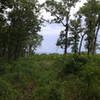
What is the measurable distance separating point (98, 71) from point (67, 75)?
291cm

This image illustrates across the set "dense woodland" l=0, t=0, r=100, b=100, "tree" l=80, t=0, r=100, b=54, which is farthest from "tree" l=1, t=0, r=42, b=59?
"tree" l=80, t=0, r=100, b=54

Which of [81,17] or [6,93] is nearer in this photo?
[6,93]

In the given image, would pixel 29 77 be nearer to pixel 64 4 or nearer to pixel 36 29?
pixel 36 29

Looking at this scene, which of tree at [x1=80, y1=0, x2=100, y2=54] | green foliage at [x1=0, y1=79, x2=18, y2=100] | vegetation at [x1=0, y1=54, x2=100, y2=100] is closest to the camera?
vegetation at [x1=0, y1=54, x2=100, y2=100]

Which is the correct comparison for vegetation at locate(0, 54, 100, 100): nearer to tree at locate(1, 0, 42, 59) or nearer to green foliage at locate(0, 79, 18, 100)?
green foliage at locate(0, 79, 18, 100)

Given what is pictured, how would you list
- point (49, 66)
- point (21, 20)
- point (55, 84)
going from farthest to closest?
point (21, 20) → point (49, 66) → point (55, 84)

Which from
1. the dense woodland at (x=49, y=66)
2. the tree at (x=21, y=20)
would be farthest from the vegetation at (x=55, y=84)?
the tree at (x=21, y=20)

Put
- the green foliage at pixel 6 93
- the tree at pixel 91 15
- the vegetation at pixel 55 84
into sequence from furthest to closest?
the tree at pixel 91 15
the green foliage at pixel 6 93
the vegetation at pixel 55 84

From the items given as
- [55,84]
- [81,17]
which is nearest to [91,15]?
[81,17]

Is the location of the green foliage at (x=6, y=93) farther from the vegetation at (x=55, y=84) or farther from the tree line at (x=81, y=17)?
the tree line at (x=81, y=17)

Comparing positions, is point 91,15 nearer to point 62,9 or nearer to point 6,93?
point 62,9

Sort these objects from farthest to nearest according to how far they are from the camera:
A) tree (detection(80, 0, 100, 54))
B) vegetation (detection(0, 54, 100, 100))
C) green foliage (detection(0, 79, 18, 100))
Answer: tree (detection(80, 0, 100, 54))
green foliage (detection(0, 79, 18, 100))
vegetation (detection(0, 54, 100, 100))

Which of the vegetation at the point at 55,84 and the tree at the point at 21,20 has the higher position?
the tree at the point at 21,20

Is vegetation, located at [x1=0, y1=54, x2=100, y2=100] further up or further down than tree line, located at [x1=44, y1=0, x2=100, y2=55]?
further down
